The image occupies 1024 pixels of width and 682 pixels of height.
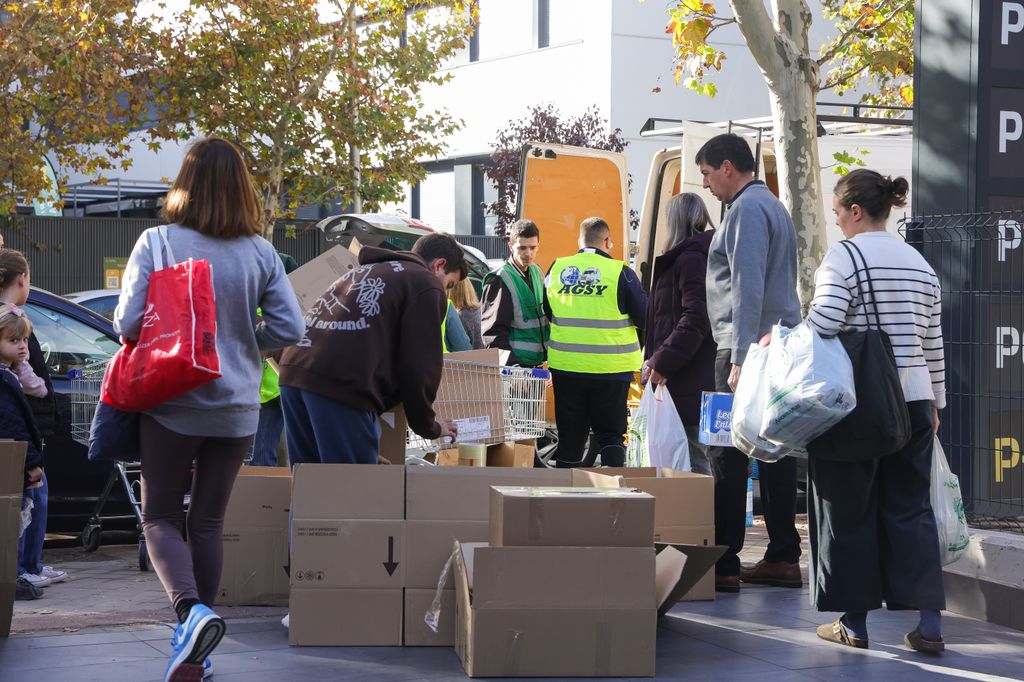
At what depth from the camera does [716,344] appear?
693 centimetres

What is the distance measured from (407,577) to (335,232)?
13.3m

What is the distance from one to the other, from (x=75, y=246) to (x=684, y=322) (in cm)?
1851

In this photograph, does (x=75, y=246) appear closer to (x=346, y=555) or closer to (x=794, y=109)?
(x=794, y=109)

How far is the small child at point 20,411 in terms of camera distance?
597 centimetres

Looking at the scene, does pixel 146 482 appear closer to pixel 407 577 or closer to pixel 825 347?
pixel 407 577

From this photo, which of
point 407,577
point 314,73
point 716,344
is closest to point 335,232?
point 314,73

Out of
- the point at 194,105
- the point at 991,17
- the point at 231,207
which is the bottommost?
the point at 231,207

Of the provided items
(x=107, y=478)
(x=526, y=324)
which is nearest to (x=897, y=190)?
(x=526, y=324)

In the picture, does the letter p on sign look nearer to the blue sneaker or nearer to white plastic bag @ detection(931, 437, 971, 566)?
white plastic bag @ detection(931, 437, 971, 566)

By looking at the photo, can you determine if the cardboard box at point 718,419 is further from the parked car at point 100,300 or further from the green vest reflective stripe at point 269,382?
the parked car at point 100,300

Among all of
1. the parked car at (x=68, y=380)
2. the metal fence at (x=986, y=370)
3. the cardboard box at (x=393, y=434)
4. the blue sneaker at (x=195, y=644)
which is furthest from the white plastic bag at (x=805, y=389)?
the parked car at (x=68, y=380)

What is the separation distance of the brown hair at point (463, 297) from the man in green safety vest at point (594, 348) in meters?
0.64

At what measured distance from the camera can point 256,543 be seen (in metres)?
6.03

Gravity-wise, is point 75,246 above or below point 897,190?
above
